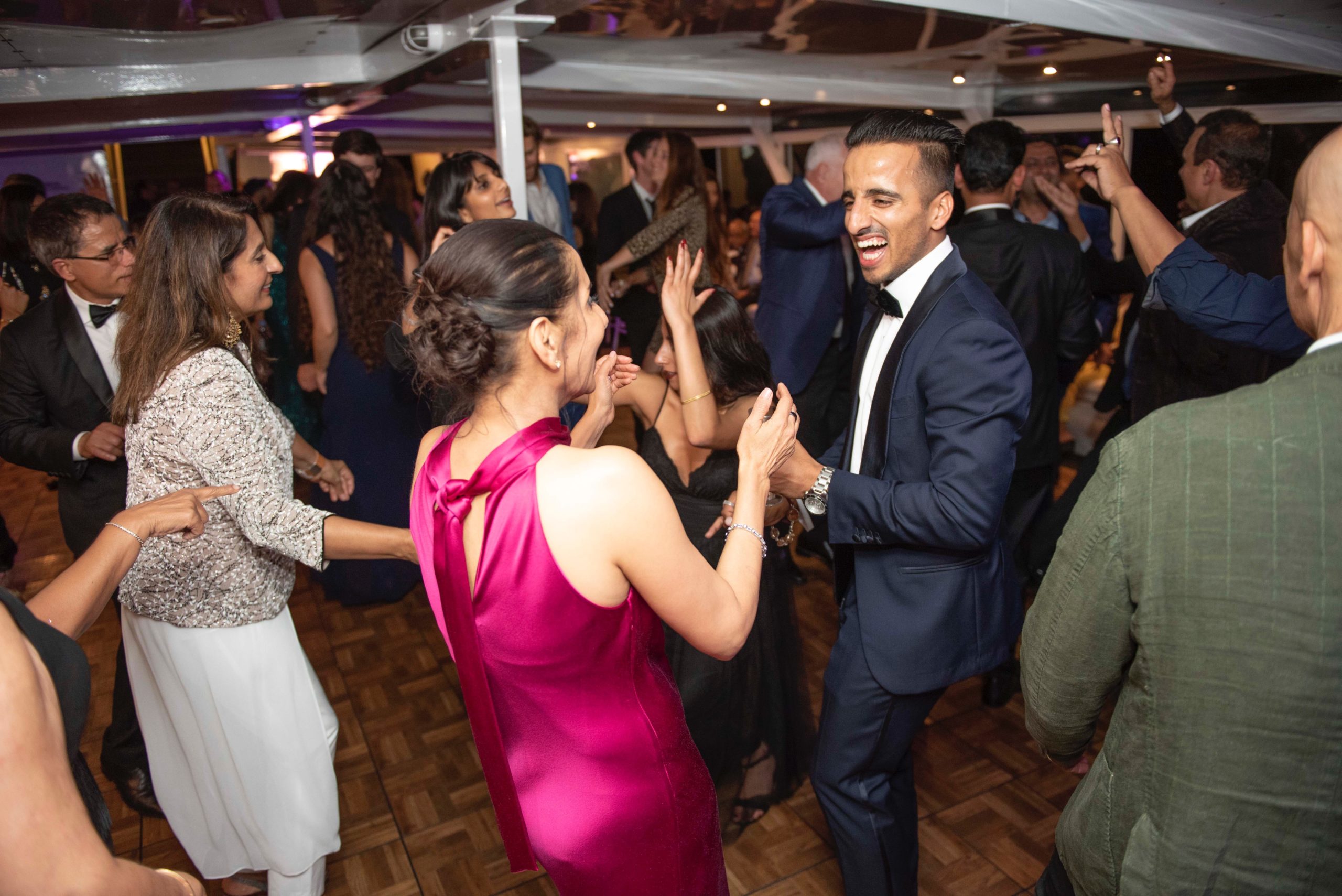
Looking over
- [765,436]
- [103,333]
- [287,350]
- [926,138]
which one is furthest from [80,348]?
[926,138]

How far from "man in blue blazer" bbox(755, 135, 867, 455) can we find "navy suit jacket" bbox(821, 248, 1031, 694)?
60.3 inches

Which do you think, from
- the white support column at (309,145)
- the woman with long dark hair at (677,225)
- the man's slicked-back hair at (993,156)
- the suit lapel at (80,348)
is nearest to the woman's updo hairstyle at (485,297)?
the suit lapel at (80,348)

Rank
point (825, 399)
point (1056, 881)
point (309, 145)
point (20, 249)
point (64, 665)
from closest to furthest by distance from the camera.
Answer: point (64, 665) < point (1056, 881) < point (825, 399) < point (20, 249) < point (309, 145)

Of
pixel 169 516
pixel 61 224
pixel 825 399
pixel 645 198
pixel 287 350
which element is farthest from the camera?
pixel 645 198

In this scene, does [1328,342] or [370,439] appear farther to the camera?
[370,439]

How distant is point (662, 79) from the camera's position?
383 cm

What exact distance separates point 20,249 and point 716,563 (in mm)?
3840

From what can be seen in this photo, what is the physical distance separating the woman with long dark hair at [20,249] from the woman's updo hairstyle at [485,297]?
3438mm

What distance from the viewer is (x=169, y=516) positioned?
1410mm

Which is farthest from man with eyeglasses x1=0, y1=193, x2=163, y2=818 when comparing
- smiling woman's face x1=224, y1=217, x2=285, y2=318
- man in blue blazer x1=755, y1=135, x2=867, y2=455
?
man in blue blazer x1=755, y1=135, x2=867, y2=455

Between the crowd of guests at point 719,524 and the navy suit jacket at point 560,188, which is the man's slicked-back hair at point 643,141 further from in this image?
the crowd of guests at point 719,524

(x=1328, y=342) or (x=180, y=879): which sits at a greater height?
(x=1328, y=342)

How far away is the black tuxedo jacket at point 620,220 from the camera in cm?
424

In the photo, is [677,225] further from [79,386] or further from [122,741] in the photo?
[122,741]
